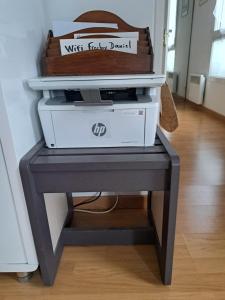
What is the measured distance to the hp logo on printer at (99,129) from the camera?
0.71m

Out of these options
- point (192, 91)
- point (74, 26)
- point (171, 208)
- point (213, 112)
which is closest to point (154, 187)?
point (171, 208)

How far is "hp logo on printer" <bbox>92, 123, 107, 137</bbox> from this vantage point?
27.9 inches

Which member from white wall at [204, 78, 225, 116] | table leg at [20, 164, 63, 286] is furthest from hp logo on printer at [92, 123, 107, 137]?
white wall at [204, 78, 225, 116]

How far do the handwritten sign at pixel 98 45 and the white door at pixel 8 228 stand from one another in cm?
41

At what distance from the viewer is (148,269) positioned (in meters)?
0.89

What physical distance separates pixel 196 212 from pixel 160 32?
3.17ft

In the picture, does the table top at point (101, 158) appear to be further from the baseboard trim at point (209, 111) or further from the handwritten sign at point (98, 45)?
the baseboard trim at point (209, 111)

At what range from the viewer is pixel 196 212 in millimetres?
1230

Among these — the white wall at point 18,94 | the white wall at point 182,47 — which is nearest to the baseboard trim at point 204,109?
the white wall at point 182,47

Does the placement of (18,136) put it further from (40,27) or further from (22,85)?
(40,27)

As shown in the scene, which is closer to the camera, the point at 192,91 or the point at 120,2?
the point at 120,2

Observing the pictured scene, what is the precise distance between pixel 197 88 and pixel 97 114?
133 inches

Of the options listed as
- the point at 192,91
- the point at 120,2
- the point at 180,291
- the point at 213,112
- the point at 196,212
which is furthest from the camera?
the point at 192,91

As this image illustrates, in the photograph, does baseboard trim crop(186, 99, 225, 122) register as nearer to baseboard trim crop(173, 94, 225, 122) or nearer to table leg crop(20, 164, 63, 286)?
baseboard trim crop(173, 94, 225, 122)
